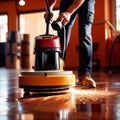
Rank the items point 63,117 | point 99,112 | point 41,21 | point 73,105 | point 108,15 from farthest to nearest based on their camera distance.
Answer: point 41,21 → point 108,15 → point 73,105 → point 99,112 → point 63,117

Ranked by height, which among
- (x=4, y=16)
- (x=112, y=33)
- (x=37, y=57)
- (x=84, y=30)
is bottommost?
(x=37, y=57)

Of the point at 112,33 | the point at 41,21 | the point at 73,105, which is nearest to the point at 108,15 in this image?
the point at 112,33

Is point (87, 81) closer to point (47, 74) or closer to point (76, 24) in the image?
point (47, 74)

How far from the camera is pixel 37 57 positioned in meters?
1.83

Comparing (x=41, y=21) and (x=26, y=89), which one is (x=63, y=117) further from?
(x=41, y=21)

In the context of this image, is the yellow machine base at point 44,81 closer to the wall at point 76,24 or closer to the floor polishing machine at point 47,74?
the floor polishing machine at point 47,74

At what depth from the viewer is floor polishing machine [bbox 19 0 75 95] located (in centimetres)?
177

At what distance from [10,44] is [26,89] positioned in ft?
25.9

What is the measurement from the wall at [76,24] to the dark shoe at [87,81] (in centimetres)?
532

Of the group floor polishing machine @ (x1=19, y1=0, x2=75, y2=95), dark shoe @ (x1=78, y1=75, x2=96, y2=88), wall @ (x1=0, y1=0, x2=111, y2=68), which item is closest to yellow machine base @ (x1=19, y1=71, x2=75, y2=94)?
floor polishing machine @ (x1=19, y1=0, x2=75, y2=95)

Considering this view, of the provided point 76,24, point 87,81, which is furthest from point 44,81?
point 76,24

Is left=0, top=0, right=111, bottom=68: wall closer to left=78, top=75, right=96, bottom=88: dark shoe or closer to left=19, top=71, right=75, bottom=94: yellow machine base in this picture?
left=78, top=75, right=96, bottom=88: dark shoe

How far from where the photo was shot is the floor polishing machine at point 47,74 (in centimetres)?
177

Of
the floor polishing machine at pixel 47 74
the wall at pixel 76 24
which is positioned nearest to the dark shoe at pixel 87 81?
the floor polishing machine at pixel 47 74
